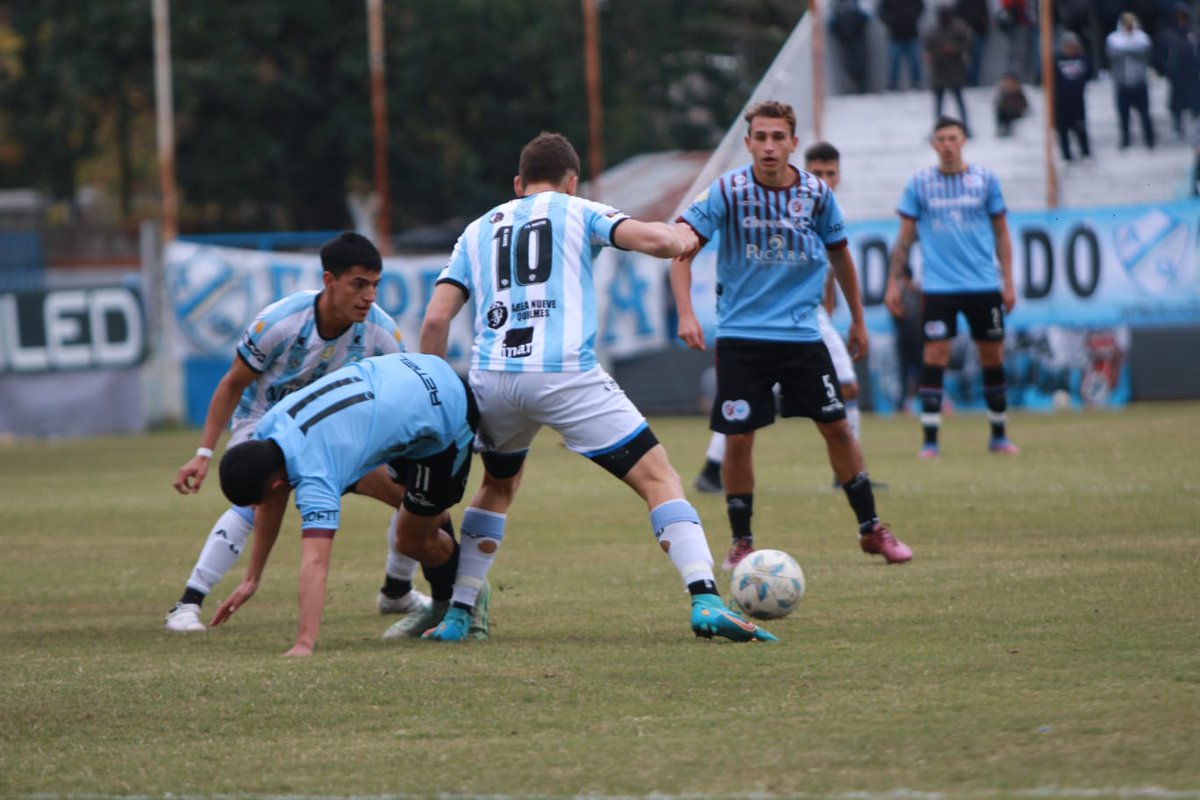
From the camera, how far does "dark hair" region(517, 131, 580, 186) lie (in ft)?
23.0

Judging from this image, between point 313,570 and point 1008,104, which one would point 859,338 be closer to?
point 313,570

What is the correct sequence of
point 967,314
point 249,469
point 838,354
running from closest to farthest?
point 249,469 → point 838,354 → point 967,314

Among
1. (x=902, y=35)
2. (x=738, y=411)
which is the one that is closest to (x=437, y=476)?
(x=738, y=411)

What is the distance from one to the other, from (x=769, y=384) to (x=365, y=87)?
102ft

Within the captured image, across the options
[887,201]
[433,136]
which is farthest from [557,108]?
[887,201]

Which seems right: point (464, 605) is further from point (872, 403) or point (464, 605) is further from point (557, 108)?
point (557, 108)

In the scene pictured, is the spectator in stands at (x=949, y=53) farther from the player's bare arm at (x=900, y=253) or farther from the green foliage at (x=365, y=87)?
the player's bare arm at (x=900, y=253)

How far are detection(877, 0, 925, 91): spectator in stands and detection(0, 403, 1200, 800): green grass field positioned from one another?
17.4 meters

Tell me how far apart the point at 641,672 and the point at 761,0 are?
32685 mm

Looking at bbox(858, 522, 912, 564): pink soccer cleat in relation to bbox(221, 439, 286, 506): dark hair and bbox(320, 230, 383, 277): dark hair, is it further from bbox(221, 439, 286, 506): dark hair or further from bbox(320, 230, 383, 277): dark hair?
bbox(221, 439, 286, 506): dark hair

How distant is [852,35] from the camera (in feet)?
94.0

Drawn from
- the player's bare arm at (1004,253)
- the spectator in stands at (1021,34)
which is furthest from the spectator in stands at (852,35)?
the player's bare arm at (1004,253)

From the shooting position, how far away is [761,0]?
37469mm

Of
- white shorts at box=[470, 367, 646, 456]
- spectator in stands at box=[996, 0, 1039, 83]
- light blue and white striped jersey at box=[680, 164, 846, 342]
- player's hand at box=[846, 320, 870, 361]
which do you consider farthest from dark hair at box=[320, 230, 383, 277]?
spectator in stands at box=[996, 0, 1039, 83]
